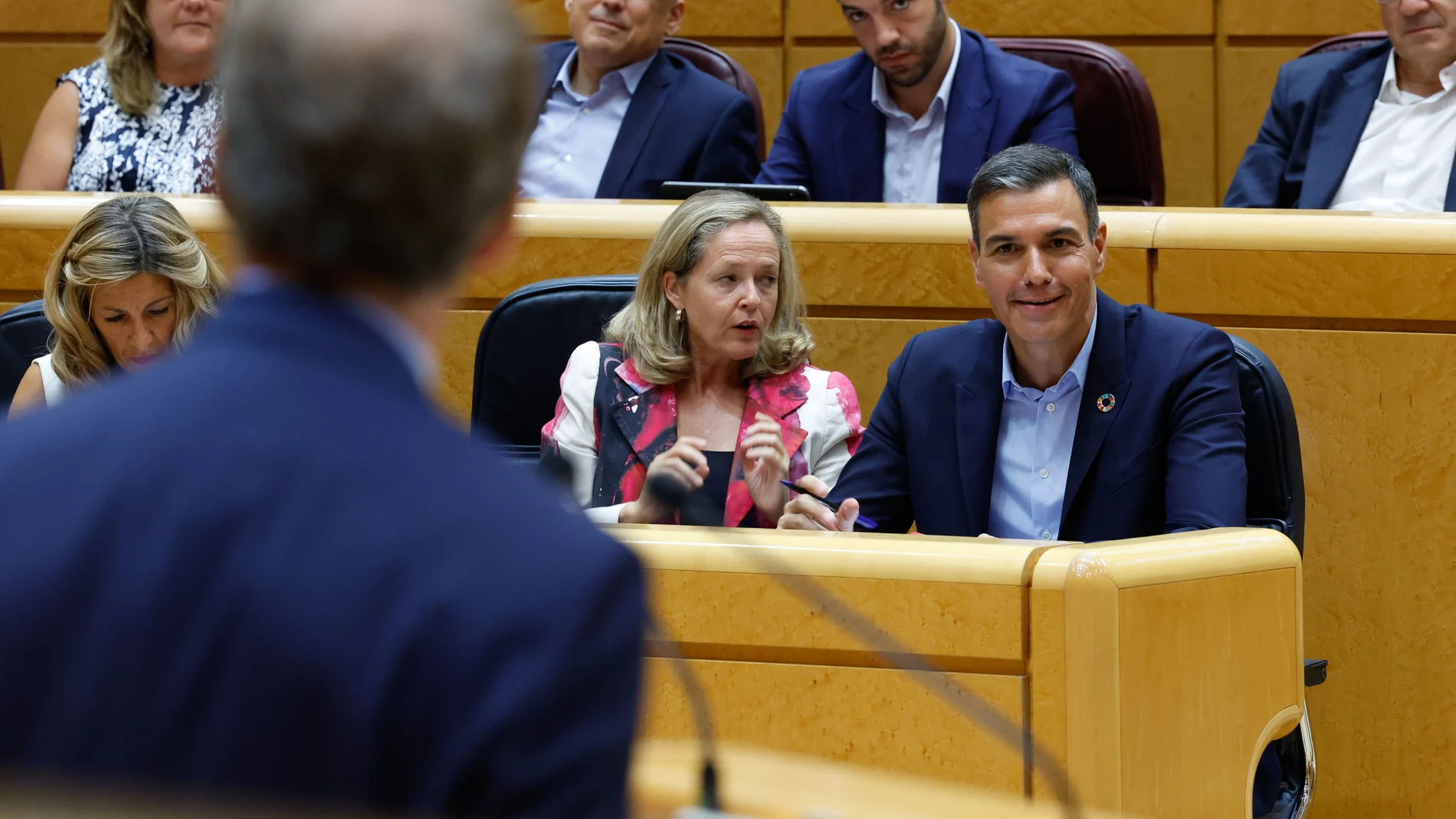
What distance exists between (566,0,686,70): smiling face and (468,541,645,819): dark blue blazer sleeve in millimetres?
2507

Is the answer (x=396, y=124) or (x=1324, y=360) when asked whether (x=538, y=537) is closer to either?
(x=396, y=124)

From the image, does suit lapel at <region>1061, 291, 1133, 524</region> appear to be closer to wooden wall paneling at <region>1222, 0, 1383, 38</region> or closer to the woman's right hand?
the woman's right hand

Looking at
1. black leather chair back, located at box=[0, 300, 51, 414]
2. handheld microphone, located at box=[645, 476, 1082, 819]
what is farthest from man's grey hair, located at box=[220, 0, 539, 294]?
black leather chair back, located at box=[0, 300, 51, 414]

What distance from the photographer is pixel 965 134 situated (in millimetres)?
2791

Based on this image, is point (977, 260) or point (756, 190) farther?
point (756, 190)

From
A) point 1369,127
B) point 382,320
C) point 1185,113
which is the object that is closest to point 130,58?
point 1369,127

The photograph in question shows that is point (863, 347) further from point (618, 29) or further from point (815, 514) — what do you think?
point (618, 29)

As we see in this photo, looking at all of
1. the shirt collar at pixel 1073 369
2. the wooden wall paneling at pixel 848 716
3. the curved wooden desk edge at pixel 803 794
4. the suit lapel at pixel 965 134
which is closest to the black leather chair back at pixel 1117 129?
the suit lapel at pixel 965 134

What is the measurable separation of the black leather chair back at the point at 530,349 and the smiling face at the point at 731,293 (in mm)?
124

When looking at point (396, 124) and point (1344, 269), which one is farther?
point (1344, 269)

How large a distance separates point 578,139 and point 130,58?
0.82 metres

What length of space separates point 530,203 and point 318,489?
2.07 meters

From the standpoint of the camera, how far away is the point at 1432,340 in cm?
215

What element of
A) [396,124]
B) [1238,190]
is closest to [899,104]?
[1238,190]
